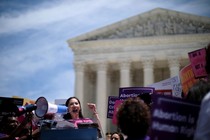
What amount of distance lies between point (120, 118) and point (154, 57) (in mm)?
40133

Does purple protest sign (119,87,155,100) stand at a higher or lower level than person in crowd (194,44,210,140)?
higher

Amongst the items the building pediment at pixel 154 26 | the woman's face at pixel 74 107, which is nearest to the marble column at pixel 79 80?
the building pediment at pixel 154 26

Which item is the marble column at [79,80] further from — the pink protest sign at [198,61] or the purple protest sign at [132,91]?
the pink protest sign at [198,61]

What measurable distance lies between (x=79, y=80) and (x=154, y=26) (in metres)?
12.6

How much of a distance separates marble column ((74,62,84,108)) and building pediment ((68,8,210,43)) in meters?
3.77

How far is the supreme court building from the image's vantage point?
139 ft

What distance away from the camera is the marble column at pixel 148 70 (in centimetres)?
4244

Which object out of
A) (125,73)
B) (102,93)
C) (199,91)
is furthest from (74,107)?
(125,73)

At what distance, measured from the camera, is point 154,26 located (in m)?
44.2

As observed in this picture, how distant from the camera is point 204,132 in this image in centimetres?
284

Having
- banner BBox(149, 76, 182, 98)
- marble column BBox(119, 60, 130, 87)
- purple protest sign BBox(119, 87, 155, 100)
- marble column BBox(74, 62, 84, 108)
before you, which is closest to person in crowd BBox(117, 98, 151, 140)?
purple protest sign BBox(119, 87, 155, 100)

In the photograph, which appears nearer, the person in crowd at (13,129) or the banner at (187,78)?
the person in crowd at (13,129)

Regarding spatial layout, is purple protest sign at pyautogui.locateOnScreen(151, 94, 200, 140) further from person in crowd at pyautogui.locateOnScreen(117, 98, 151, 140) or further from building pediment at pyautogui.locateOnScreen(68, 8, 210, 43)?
building pediment at pyautogui.locateOnScreen(68, 8, 210, 43)

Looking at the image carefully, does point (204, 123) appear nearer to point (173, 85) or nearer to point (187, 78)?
point (187, 78)
